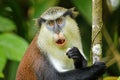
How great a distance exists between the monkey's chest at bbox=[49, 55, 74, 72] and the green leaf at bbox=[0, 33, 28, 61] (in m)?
0.55

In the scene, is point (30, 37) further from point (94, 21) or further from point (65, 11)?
point (94, 21)

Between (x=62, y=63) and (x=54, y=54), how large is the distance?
4.8 inches

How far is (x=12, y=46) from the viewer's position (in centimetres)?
483

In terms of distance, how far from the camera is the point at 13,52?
15.8 ft

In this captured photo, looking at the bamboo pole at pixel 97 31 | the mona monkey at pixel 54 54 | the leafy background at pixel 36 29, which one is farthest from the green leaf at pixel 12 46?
the bamboo pole at pixel 97 31

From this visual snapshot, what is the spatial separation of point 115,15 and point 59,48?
5.89ft

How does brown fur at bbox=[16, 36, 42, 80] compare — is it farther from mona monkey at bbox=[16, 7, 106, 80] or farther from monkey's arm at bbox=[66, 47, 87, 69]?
monkey's arm at bbox=[66, 47, 87, 69]

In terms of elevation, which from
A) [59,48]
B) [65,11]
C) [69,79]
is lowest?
[69,79]

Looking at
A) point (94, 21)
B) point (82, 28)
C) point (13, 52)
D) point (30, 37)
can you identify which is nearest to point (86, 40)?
point (82, 28)

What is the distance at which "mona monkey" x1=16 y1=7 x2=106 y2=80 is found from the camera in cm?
420

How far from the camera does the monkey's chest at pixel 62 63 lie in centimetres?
428

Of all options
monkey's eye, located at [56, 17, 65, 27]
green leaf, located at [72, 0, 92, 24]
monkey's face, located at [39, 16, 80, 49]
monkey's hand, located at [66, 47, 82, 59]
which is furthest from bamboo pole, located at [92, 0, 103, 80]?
green leaf, located at [72, 0, 92, 24]

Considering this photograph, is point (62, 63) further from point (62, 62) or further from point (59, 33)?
point (59, 33)

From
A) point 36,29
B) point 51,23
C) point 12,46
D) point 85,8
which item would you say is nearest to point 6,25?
point 36,29
